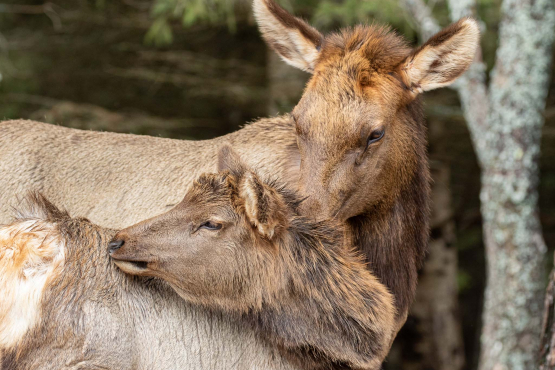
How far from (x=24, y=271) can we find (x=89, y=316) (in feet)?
1.98

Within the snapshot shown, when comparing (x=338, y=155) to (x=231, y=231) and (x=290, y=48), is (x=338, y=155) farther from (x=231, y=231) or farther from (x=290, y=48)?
(x=290, y=48)

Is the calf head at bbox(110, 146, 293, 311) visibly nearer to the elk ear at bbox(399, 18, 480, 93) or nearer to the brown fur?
the brown fur

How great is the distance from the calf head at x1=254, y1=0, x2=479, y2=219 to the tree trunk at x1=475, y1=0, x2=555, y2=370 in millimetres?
2629

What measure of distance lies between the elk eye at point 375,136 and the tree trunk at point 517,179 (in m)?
3.47

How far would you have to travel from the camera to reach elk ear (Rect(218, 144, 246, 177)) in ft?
17.5

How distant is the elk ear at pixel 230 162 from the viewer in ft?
17.5

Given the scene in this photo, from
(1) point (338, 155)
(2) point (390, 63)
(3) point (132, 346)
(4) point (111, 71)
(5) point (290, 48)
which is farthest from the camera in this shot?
(4) point (111, 71)

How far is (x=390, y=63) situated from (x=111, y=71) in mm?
7898

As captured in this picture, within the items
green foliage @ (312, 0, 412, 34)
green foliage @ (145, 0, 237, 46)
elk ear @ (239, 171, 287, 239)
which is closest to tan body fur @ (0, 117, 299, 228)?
elk ear @ (239, 171, 287, 239)

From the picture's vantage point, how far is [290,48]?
6.68m

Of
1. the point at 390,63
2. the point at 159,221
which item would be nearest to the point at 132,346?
the point at 159,221

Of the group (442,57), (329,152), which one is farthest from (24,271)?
(442,57)

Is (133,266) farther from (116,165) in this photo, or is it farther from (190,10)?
(190,10)

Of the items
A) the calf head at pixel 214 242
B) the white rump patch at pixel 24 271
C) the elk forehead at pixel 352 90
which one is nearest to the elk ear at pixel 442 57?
the elk forehead at pixel 352 90
